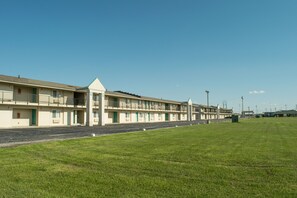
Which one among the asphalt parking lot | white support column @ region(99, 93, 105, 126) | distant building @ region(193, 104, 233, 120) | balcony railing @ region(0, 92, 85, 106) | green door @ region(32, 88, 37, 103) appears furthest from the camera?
distant building @ region(193, 104, 233, 120)

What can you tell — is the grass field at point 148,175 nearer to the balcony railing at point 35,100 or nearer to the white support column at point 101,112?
the balcony railing at point 35,100

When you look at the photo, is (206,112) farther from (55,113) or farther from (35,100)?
(35,100)

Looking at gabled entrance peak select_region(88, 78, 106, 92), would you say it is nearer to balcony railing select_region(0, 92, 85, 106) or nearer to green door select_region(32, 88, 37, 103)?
balcony railing select_region(0, 92, 85, 106)

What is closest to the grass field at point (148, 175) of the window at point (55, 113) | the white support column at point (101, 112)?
the window at point (55, 113)

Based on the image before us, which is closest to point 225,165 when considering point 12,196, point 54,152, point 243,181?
point 243,181

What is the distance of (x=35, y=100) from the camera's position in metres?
34.7

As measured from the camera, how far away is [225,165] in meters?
8.51

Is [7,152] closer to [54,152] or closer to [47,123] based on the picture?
[54,152]

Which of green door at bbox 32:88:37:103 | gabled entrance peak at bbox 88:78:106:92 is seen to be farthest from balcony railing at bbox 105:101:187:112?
green door at bbox 32:88:37:103

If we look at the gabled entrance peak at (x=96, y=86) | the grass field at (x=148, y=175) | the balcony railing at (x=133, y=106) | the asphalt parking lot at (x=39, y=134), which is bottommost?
the grass field at (x=148, y=175)

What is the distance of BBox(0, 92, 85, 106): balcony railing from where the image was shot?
30938 millimetres

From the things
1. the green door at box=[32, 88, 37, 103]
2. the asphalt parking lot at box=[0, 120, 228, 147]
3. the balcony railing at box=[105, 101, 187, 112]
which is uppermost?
the green door at box=[32, 88, 37, 103]

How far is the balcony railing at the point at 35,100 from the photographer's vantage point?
30.9 meters

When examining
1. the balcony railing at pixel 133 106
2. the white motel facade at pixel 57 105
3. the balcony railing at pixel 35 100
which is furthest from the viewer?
the balcony railing at pixel 133 106
